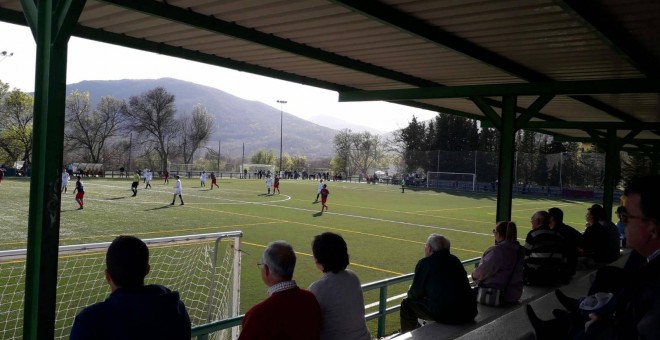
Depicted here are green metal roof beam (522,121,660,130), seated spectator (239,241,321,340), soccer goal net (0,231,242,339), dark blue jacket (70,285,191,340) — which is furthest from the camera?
green metal roof beam (522,121,660,130)

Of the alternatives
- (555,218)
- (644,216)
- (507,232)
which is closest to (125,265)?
(644,216)

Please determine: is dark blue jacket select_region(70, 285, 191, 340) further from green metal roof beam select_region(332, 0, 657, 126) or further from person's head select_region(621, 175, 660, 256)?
green metal roof beam select_region(332, 0, 657, 126)

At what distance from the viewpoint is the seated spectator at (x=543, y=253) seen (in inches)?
290

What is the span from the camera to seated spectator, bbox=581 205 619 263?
381 inches

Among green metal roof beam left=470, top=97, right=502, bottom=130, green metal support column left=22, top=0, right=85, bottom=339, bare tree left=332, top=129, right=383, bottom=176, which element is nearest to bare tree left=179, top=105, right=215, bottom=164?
bare tree left=332, top=129, right=383, bottom=176

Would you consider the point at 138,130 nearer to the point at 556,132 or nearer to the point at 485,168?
the point at 485,168

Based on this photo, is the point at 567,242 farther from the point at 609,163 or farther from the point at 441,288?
the point at 609,163

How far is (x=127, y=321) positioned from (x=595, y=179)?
5165cm

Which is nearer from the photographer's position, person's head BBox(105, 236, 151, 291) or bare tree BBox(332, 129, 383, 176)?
person's head BBox(105, 236, 151, 291)

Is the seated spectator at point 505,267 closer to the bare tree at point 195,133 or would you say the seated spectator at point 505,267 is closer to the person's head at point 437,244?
the person's head at point 437,244

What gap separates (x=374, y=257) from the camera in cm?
1412

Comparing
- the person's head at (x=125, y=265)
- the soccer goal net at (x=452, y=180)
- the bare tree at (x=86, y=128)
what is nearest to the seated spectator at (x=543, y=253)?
the person's head at (x=125, y=265)

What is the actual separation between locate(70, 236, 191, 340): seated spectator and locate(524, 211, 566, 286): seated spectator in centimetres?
583

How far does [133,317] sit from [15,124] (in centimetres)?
6823
